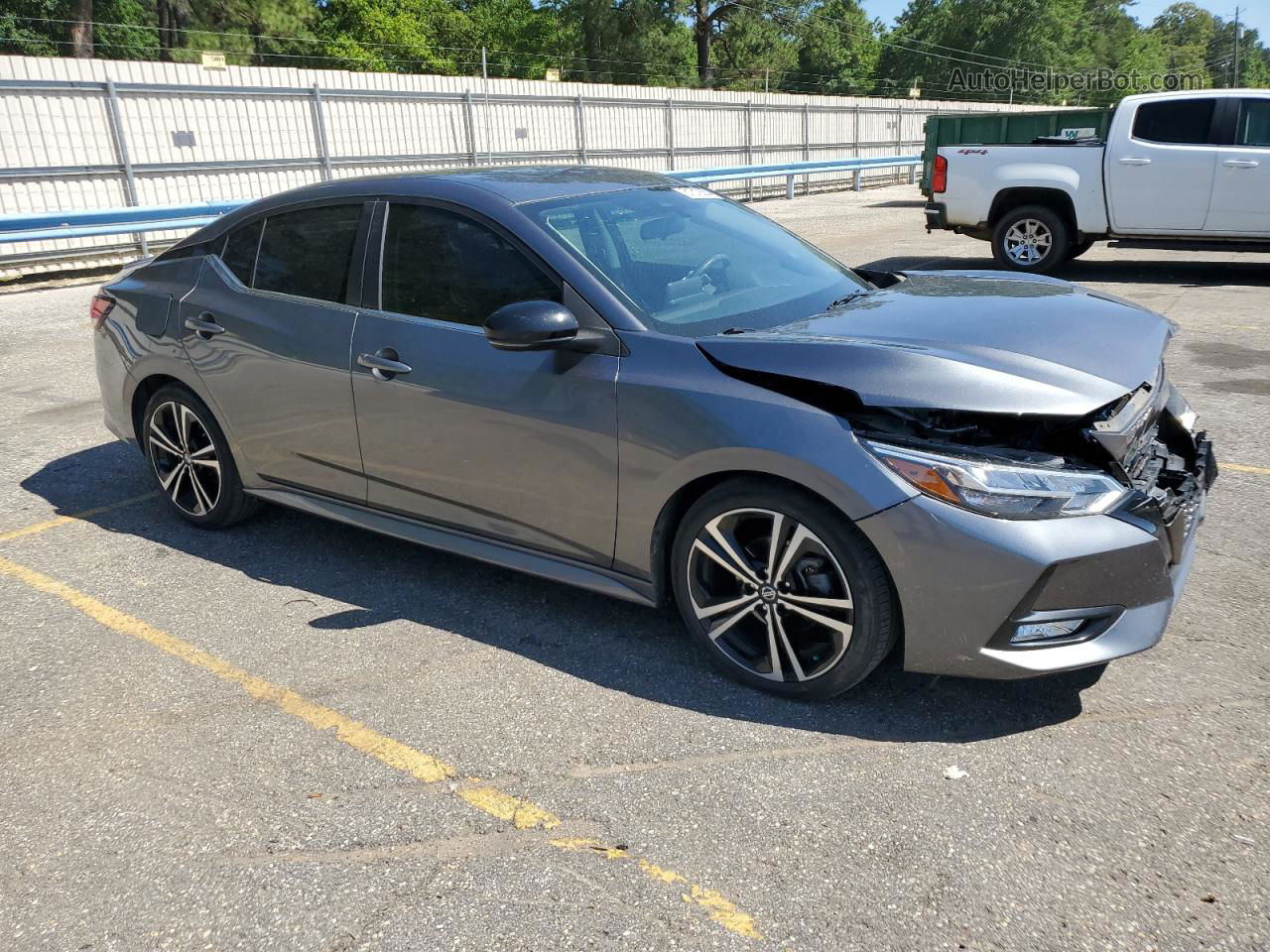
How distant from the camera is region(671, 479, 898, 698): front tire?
120 inches

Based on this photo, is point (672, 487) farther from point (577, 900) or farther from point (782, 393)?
point (577, 900)

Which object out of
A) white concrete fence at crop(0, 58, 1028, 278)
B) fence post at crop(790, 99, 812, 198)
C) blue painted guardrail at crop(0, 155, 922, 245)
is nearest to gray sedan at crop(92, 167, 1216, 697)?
blue painted guardrail at crop(0, 155, 922, 245)

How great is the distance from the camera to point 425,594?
421cm

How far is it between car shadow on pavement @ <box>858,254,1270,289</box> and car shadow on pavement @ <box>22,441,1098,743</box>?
8.23 meters

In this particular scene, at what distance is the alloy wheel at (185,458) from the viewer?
15.8ft

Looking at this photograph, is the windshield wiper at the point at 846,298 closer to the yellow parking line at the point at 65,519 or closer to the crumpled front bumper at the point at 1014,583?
the crumpled front bumper at the point at 1014,583

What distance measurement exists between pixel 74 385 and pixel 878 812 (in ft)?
24.5

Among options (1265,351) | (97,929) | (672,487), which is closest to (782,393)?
(672,487)

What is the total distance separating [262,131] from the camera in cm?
1683

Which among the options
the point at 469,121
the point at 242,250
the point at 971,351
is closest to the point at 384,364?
the point at 242,250

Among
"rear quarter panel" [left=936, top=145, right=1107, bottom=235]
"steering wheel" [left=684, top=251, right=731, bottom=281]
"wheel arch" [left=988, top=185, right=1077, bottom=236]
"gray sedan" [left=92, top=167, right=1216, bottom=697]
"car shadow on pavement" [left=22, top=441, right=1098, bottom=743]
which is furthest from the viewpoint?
"wheel arch" [left=988, top=185, right=1077, bottom=236]

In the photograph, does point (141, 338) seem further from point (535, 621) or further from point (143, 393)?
point (535, 621)

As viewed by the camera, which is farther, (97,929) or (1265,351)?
(1265,351)

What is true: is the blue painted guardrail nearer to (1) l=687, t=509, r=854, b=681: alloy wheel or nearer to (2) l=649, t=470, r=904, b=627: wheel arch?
(2) l=649, t=470, r=904, b=627: wheel arch
